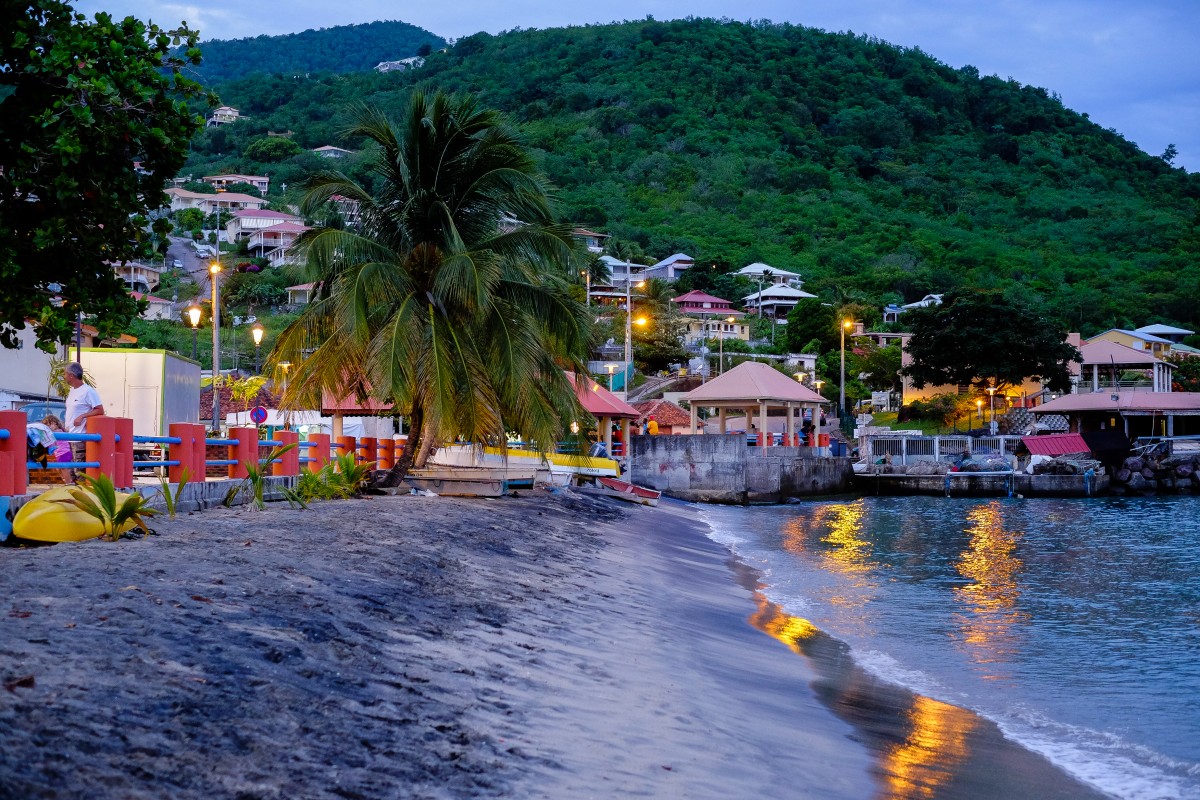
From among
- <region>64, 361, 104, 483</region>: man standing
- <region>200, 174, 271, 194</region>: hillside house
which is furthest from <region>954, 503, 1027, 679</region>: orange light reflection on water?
<region>200, 174, 271, 194</region>: hillside house

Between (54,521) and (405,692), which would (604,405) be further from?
(405,692)

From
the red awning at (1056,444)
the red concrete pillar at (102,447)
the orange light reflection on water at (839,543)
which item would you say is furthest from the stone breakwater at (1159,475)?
the red concrete pillar at (102,447)

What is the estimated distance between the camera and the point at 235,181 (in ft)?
453

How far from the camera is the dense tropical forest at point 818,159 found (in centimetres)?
12062

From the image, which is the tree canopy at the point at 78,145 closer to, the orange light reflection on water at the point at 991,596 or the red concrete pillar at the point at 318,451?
the red concrete pillar at the point at 318,451

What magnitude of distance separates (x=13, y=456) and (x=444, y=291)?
410 inches

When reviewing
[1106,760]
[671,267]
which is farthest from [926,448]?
[671,267]

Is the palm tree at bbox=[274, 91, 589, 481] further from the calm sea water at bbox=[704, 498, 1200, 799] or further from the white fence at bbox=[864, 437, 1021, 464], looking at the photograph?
the white fence at bbox=[864, 437, 1021, 464]

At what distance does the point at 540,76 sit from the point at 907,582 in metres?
158

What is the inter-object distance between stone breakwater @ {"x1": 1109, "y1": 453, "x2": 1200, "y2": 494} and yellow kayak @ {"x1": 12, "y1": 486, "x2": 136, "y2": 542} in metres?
52.6

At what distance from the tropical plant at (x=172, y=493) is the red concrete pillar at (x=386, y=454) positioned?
1105cm

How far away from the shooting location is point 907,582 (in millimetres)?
18219

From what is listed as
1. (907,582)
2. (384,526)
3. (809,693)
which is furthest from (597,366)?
(809,693)

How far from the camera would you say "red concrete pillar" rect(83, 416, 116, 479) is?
37.7ft
